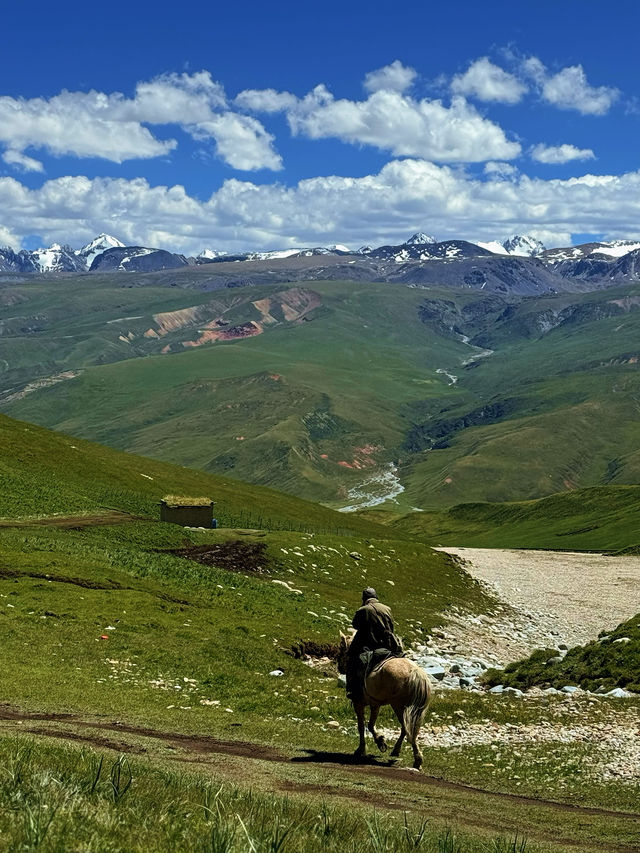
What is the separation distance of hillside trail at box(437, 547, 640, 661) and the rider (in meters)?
33.4

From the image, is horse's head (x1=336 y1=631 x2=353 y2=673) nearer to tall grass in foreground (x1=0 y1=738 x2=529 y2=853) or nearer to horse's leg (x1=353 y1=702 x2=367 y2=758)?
horse's leg (x1=353 y1=702 x2=367 y2=758)

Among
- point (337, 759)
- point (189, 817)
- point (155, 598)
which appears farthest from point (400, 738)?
point (155, 598)

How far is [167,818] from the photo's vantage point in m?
12.1

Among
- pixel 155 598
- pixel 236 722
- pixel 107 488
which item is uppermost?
pixel 107 488

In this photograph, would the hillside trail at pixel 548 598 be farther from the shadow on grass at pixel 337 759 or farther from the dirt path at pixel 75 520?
the shadow on grass at pixel 337 759

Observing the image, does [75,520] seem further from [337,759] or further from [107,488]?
[337,759]

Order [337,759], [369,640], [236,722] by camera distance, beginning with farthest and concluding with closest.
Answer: [236,722], [369,640], [337,759]

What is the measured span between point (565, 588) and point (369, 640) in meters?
78.7

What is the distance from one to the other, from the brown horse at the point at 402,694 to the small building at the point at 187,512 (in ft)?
199

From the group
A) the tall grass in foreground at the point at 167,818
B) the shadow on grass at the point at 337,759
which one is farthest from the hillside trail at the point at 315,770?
the tall grass in foreground at the point at 167,818

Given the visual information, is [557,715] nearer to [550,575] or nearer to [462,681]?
[462,681]

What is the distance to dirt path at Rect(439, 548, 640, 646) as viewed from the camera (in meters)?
74.7

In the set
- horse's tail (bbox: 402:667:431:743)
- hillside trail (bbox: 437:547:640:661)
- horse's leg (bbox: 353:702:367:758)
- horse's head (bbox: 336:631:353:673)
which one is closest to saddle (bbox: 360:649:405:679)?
horse's leg (bbox: 353:702:367:758)

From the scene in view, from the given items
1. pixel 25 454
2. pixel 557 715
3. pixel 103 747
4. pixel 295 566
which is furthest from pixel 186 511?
pixel 103 747
